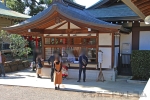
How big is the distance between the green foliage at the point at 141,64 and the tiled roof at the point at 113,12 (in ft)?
7.82

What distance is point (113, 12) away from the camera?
39.1 ft

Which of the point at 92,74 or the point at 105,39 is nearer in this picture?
the point at 105,39

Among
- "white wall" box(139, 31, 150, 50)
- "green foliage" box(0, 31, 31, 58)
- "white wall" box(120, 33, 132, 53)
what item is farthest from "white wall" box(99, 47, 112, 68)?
"green foliage" box(0, 31, 31, 58)

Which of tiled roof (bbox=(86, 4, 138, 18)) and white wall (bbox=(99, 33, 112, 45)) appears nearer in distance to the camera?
white wall (bbox=(99, 33, 112, 45))

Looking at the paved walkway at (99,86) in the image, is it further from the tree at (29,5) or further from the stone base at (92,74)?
the tree at (29,5)

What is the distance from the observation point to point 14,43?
46.5ft

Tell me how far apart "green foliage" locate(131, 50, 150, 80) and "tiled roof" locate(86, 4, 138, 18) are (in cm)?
238

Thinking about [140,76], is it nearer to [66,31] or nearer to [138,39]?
[138,39]

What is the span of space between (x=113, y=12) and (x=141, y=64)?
4.20m

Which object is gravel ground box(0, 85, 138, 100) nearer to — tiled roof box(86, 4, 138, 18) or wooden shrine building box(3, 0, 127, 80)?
wooden shrine building box(3, 0, 127, 80)

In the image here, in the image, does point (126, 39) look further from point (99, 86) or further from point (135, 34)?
point (99, 86)

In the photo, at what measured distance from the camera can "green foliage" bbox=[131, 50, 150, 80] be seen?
29.7 ft

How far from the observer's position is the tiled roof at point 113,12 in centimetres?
1102

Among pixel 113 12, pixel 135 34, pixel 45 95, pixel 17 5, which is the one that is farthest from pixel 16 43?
pixel 17 5
